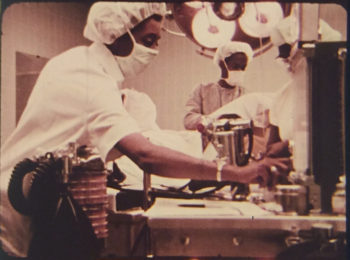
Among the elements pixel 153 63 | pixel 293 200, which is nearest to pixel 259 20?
pixel 153 63

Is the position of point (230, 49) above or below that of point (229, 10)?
below

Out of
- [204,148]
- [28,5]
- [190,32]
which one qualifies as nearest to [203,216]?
[204,148]

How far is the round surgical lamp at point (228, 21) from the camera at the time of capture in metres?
1.99

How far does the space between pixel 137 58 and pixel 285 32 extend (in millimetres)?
595

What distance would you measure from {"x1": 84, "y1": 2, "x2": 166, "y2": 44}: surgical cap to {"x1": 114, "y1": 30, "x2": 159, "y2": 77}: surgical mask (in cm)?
7

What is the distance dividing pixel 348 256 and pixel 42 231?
3.96ft

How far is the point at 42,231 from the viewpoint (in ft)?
6.45

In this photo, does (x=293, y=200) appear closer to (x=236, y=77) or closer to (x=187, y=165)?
(x=187, y=165)

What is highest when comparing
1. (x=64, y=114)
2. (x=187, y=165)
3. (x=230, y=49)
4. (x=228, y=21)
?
(x=228, y=21)

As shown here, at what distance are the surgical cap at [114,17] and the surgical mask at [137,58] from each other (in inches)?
2.8

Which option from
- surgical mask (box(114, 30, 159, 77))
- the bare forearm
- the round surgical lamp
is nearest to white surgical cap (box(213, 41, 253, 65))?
the round surgical lamp

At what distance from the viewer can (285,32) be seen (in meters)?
1.96

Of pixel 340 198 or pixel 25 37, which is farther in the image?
pixel 25 37

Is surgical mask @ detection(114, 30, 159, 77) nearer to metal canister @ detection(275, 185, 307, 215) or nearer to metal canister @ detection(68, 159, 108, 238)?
metal canister @ detection(68, 159, 108, 238)
